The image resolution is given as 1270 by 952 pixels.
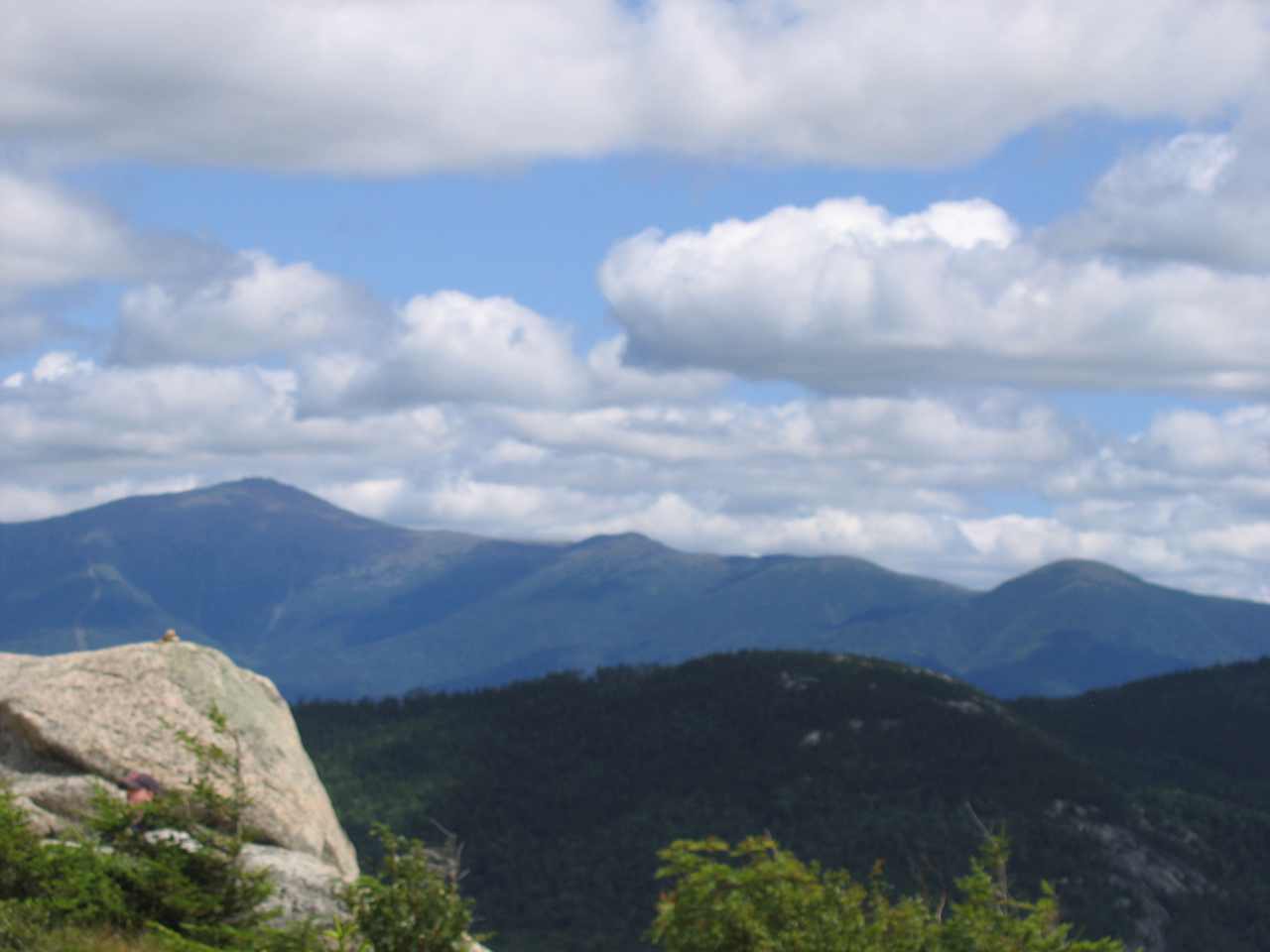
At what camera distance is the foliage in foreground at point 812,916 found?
950 inches

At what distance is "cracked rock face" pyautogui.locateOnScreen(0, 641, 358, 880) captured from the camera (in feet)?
110

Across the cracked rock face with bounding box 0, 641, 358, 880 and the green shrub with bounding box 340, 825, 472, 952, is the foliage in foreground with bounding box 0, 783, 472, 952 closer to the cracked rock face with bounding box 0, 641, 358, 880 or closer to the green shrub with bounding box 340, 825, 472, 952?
the green shrub with bounding box 340, 825, 472, 952

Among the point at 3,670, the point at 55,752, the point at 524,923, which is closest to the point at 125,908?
the point at 55,752

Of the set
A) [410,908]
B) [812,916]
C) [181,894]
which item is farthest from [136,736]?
[812,916]

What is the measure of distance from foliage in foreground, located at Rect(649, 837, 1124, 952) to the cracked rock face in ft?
37.0

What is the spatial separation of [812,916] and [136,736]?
1656 centimetres

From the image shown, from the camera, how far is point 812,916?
24891mm

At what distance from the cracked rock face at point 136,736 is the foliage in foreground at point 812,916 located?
37.0 ft

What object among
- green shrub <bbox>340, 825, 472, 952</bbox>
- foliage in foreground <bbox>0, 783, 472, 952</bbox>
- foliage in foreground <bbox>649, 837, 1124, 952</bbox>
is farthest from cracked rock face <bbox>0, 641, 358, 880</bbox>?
foliage in foreground <bbox>649, 837, 1124, 952</bbox>

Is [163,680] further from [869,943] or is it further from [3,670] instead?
[869,943]

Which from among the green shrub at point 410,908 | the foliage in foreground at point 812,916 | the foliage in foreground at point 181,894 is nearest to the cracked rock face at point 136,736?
the foliage in foreground at point 181,894

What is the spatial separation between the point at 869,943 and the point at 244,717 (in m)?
17.2

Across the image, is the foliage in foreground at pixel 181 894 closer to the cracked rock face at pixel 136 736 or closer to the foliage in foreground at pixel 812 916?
the foliage in foreground at pixel 812 916

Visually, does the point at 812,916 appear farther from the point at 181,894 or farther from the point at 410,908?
the point at 181,894
